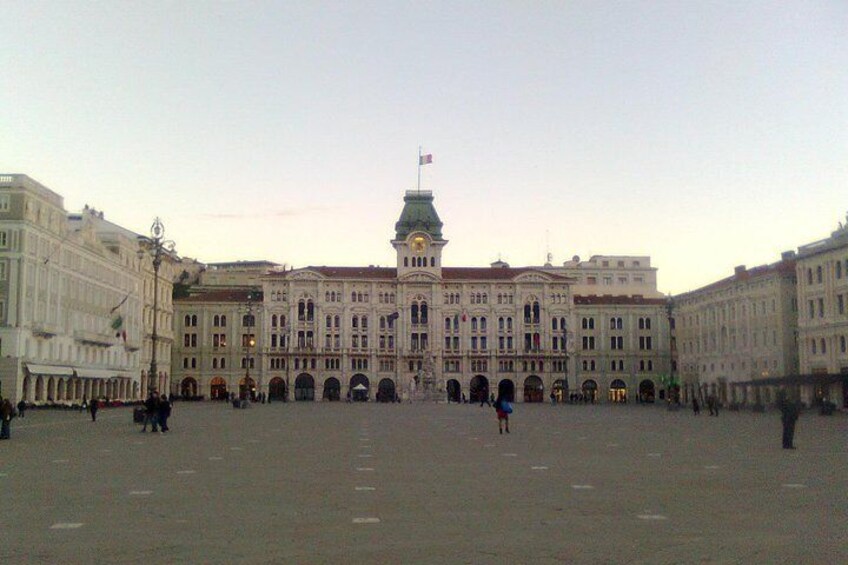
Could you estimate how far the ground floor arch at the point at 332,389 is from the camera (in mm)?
128212

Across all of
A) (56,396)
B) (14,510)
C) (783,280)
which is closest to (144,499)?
(14,510)

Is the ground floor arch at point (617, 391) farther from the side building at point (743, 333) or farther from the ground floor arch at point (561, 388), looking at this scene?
the side building at point (743, 333)

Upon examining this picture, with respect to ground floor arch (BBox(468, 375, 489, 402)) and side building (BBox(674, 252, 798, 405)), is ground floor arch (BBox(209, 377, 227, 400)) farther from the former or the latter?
side building (BBox(674, 252, 798, 405))

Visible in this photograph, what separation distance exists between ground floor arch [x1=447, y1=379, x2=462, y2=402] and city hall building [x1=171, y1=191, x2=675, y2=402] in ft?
0.60

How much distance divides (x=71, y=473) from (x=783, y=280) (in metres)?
76.5

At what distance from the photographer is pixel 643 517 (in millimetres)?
14016

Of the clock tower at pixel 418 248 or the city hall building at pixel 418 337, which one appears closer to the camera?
the city hall building at pixel 418 337

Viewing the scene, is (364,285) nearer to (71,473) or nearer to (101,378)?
(101,378)

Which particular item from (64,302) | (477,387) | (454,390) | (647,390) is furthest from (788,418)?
(647,390)

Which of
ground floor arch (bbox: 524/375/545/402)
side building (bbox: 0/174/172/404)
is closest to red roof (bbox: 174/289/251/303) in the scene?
side building (bbox: 0/174/172/404)

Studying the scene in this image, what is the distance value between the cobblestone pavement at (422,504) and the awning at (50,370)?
4674 centimetres

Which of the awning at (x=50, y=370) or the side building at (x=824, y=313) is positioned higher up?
the side building at (x=824, y=313)

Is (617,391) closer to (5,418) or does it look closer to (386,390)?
(386,390)

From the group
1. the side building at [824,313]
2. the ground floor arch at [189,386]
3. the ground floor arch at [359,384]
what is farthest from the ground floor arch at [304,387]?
the side building at [824,313]
